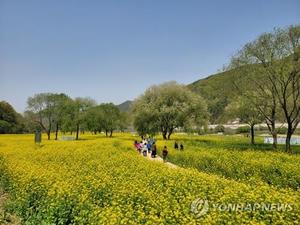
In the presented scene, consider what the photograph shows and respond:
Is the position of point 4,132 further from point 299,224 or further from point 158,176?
point 299,224

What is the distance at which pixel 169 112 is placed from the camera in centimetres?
5475

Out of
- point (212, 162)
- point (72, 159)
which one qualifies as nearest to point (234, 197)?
point (212, 162)

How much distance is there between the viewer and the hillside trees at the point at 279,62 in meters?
31.0

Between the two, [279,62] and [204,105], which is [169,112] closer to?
[204,105]

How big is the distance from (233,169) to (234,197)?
32.8 ft

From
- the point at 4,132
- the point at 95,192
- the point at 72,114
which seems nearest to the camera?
the point at 95,192

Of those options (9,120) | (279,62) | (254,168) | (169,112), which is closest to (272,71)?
(279,62)

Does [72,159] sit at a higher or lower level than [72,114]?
lower

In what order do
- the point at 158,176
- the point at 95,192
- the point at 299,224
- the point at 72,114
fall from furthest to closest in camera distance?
1. the point at 72,114
2. the point at 158,176
3. the point at 95,192
4. the point at 299,224

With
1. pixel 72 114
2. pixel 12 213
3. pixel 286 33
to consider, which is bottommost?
pixel 12 213

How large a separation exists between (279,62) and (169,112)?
25.7 m

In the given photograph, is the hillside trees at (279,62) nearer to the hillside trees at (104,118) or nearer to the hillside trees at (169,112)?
the hillside trees at (169,112)

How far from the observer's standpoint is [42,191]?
36.0 ft

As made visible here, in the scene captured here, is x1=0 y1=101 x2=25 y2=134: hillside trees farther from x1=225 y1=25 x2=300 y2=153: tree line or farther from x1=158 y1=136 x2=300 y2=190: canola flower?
x1=158 y1=136 x2=300 y2=190: canola flower
